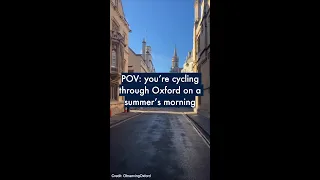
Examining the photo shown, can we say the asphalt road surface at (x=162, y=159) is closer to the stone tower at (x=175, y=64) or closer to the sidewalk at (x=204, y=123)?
the sidewalk at (x=204, y=123)

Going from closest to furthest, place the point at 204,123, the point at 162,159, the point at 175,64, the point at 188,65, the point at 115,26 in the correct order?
the point at 162,159 → the point at 204,123 → the point at 115,26 → the point at 188,65 → the point at 175,64

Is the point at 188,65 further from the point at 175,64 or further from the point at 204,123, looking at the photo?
the point at 175,64

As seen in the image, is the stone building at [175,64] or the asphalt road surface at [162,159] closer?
the asphalt road surface at [162,159]

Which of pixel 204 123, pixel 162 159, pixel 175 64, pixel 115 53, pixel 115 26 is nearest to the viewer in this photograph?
Result: pixel 162 159

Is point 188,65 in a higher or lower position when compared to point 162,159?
higher

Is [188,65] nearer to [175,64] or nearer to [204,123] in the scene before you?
[204,123]

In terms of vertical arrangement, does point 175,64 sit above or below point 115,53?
above

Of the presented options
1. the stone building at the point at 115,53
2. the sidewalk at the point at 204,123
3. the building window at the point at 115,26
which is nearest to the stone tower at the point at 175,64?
the stone building at the point at 115,53

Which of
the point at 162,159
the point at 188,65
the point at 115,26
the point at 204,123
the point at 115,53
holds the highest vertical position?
the point at 115,26

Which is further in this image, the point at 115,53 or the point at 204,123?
the point at 115,53

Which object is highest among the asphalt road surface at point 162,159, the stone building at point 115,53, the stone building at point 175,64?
the stone building at point 175,64

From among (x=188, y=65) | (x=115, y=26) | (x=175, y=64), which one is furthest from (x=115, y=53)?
(x=175, y=64)

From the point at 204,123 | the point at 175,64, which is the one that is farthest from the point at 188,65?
the point at 175,64
